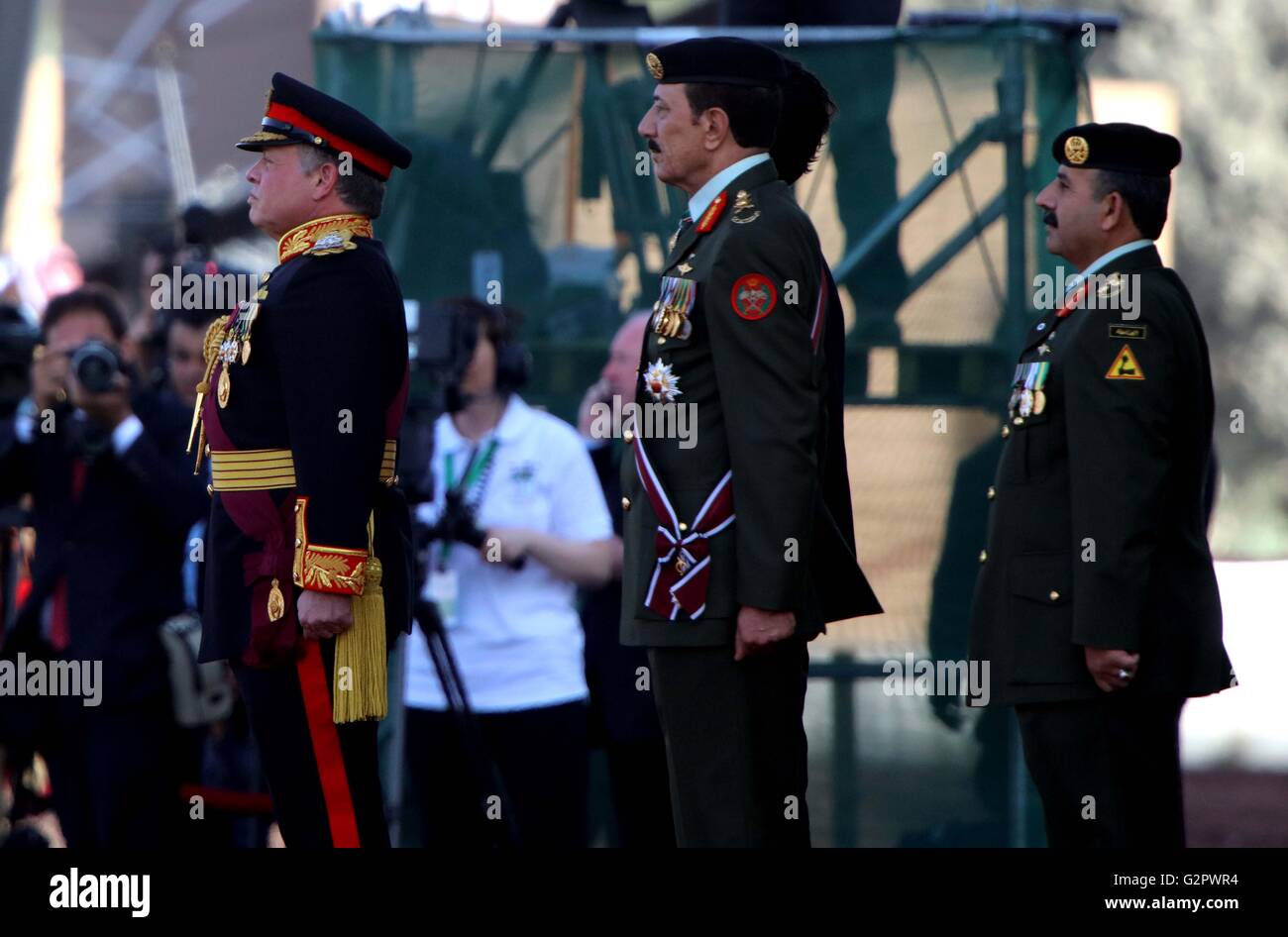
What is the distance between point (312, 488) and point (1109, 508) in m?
1.50

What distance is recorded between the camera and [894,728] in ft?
19.4

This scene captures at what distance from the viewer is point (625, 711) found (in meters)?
5.58

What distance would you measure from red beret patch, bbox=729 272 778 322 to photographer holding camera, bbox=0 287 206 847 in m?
2.15

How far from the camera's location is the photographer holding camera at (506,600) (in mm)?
5516

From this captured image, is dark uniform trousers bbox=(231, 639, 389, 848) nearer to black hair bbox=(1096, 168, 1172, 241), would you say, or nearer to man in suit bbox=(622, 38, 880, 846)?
man in suit bbox=(622, 38, 880, 846)

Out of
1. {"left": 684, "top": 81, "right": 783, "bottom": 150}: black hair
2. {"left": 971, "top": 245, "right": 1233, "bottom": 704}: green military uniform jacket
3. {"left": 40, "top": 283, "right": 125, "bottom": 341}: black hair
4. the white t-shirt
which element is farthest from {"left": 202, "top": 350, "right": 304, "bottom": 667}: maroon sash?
{"left": 40, "top": 283, "right": 125, "bottom": 341}: black hair

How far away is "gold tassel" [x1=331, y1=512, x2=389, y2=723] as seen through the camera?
3807mm

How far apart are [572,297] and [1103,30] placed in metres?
1.63

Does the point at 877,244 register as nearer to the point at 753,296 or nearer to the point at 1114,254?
the point at 1114,254

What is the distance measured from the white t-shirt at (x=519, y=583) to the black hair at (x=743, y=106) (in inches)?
70.9

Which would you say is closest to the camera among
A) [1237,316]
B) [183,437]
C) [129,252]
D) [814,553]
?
[814,553]

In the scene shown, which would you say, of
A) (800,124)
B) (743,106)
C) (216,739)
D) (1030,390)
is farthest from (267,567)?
(216,739)
